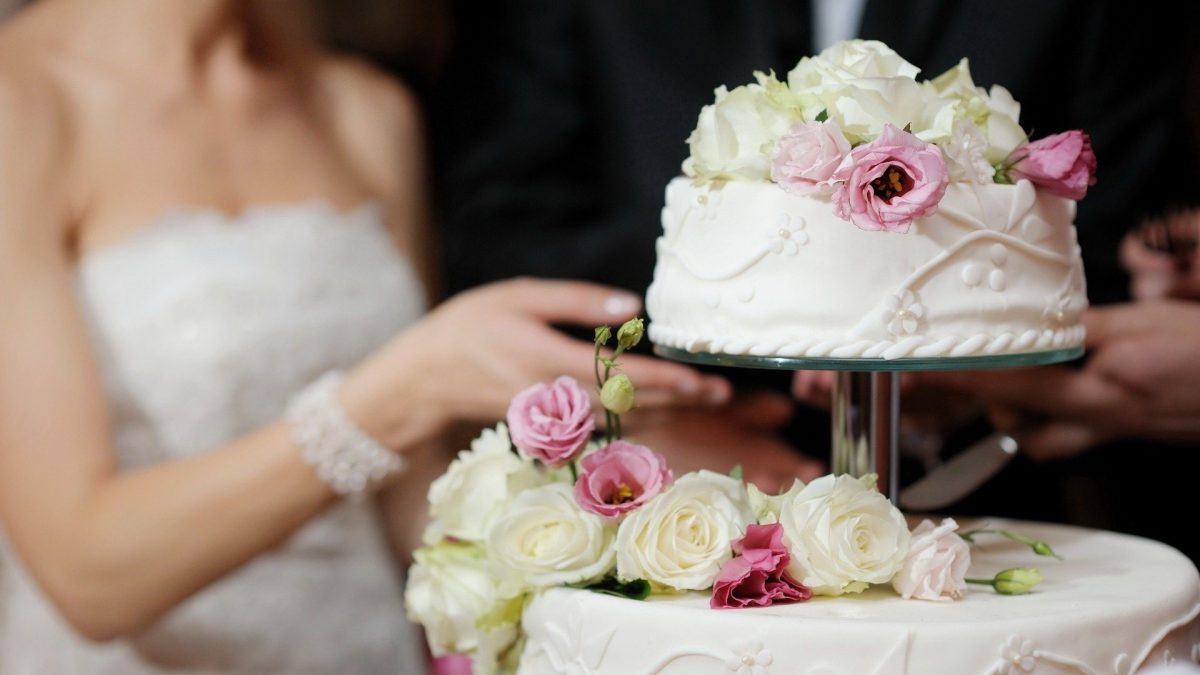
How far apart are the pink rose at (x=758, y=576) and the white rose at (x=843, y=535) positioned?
1cm

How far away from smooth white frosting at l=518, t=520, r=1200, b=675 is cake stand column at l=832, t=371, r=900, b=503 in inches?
6.5

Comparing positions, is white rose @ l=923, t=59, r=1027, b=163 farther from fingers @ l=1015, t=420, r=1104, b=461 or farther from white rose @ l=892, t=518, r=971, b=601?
fingers @ l=1015, t=420, r=1104, b=461

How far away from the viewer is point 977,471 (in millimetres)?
1157

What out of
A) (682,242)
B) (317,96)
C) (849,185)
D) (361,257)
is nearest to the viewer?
(849,185)

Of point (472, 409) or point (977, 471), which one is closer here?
point (977, 471)

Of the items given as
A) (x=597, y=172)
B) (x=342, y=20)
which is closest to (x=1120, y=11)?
(x=597, y=172)

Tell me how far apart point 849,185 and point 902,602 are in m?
0.32

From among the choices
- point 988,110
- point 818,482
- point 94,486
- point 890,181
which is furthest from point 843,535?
point 94,486

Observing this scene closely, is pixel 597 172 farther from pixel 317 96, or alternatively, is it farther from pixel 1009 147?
pixel 1009 147

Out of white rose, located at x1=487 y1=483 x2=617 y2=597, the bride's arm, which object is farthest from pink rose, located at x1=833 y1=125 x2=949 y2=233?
the bride's arm

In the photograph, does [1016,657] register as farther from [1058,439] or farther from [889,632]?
[1058,439]

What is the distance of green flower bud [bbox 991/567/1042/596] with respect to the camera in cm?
88

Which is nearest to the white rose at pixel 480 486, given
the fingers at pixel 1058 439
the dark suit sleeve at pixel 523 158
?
the fingers at pixel 1058 439

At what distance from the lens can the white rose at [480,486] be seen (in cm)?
97
